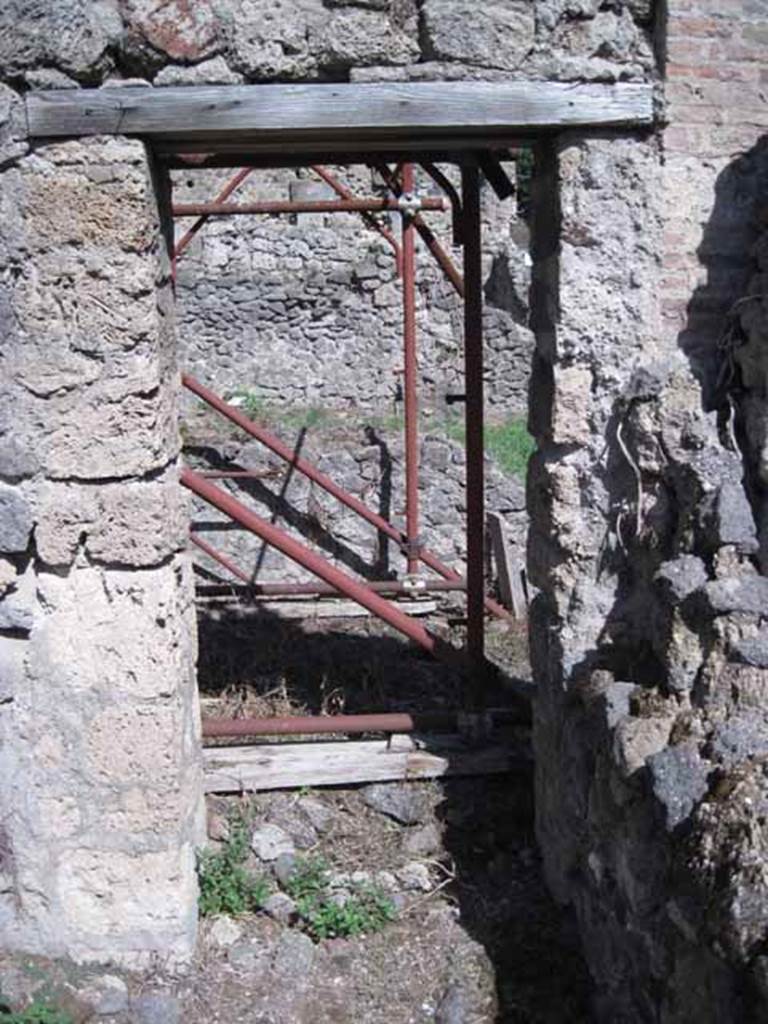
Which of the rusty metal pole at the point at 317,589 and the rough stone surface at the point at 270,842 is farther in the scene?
the rusty metal pole at the point at 317,589

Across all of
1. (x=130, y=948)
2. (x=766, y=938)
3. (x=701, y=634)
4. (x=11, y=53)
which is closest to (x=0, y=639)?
(x=130, y=948)

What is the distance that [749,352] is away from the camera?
125 inches

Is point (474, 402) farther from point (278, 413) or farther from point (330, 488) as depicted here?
point (278, 413)

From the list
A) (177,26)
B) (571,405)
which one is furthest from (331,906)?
(177,26)

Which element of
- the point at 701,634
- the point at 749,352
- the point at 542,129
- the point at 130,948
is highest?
the point at 542,129

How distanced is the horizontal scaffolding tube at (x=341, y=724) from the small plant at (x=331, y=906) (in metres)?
0.55

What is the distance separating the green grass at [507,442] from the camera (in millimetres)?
9258

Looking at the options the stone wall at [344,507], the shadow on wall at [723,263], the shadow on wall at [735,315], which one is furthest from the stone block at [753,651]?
the stone wall at [344,507]

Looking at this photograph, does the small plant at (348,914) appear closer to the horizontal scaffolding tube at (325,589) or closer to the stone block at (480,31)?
the stone block at (480,31)

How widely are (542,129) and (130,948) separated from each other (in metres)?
2.81

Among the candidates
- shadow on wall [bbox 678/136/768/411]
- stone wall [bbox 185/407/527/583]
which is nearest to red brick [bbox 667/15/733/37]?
shadow on wall [bbox 678/136/768/411]

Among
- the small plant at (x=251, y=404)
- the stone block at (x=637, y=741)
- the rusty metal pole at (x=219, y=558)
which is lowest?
the rusty metal pole at (x=219, y=558)

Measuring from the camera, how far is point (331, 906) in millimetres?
3619

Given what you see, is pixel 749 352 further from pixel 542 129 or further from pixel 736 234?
pixel 542 129
